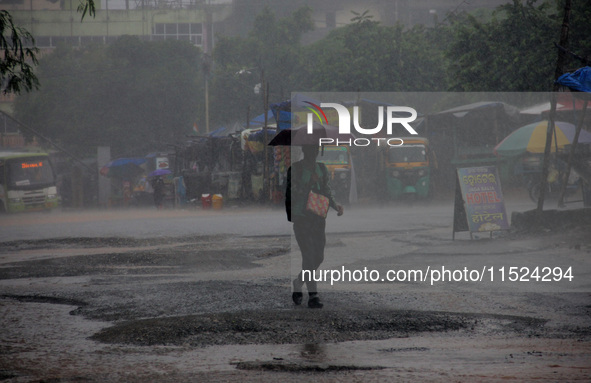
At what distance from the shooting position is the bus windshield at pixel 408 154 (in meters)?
20.5

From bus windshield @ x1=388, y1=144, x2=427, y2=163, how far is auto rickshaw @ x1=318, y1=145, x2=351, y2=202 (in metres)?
1.26

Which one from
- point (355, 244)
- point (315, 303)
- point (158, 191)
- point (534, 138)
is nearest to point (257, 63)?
point (158, 191)

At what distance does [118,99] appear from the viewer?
54.3 meters

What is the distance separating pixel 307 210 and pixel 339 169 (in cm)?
1242

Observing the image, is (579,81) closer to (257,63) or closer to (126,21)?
(257,63)

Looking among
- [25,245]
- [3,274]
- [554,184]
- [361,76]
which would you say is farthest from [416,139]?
[361,76]

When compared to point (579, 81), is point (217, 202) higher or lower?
lower

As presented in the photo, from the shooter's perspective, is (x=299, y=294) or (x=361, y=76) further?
(x=361, y=76)

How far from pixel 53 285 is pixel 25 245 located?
6609 mm

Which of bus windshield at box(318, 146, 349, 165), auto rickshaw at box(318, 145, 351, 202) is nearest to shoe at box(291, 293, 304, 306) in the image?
auto rickshaw at box(318, 145, 351, 202)

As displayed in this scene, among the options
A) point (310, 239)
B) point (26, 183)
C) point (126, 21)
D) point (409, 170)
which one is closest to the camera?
point (310, 239)

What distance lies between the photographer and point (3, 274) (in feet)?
36.2

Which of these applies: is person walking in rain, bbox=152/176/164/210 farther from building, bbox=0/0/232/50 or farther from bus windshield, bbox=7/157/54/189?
building, bbox=0/0/232/50

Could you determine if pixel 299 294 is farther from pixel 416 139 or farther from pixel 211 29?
pixel 211 29
